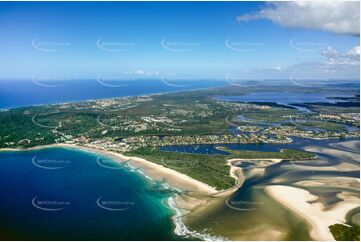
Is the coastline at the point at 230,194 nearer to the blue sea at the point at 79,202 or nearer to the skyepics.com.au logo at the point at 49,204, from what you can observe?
the blue sea at the point at 79,202

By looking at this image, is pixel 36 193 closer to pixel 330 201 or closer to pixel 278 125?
pixel 330 201

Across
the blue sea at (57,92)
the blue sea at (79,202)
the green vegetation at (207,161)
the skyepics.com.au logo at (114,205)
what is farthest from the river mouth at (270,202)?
the blue sea at (57,92)

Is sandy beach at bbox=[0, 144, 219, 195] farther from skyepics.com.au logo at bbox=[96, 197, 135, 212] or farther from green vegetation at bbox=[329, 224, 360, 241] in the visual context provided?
green vegetation at bbox=[329, 224, 360, 241]

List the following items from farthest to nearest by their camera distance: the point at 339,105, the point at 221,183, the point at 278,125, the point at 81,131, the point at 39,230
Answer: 1. the point at 339,105
2. the point at 278,125
3. the point at 81,131
4. the point at 221,183
5. the point at 39,230

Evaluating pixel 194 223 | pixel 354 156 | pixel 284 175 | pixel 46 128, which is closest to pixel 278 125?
pixel 354 156

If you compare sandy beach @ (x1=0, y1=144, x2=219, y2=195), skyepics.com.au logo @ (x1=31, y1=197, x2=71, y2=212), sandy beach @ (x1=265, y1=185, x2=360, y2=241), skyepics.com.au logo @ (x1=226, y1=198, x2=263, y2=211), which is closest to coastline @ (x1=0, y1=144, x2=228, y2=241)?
sandy beach @ (x1=0, y1=144, x2=219, y2=195)

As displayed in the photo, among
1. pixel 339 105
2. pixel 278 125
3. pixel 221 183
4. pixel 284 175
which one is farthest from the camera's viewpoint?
pixel 339 105

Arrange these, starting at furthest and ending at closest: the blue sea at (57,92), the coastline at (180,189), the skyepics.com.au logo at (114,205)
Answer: the blue sea at (57,92)
the skyepics.com.au logo at (114,205)
the coastline at (180,189)

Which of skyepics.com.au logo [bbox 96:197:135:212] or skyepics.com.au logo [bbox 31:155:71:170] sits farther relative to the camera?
skyepics.com.au logo [bbox 31:155:71:170]
